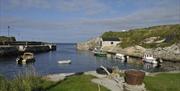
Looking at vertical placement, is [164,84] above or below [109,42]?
below

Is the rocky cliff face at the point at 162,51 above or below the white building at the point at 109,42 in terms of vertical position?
below

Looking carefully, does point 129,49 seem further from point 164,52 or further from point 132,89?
point 132,89

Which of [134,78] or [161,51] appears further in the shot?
[161,51]

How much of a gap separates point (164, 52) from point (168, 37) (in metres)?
26.9

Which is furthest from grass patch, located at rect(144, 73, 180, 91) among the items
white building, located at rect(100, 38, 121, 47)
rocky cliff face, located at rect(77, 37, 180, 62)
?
white building, located at rect(100, 38, 121, 47)

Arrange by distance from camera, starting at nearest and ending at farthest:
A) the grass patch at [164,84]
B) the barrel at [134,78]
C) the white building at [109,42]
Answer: the barrel at [134,78]
the grass patch at [164,84]
the white building at [109,42]

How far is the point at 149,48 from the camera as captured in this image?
128m

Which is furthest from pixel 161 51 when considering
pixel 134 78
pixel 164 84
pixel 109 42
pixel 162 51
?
pixel 134 78

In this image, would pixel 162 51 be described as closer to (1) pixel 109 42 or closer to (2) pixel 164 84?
(1) pixel 109 42

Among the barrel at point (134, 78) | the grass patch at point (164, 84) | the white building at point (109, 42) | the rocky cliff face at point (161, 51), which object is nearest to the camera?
the barrel at point (134, 78)

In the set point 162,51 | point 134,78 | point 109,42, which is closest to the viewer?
point 134,78

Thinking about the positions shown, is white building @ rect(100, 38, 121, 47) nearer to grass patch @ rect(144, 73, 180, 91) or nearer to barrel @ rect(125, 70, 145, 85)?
grass patch @ rect(144, 73, 180, 91)

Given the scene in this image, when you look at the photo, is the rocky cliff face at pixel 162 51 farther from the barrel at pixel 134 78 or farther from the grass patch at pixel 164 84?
the barrel at pixel 134 78

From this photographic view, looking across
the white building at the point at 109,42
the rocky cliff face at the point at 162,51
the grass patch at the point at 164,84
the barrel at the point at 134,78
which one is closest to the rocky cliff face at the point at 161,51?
the rocky cliff face at the point at 162,51
